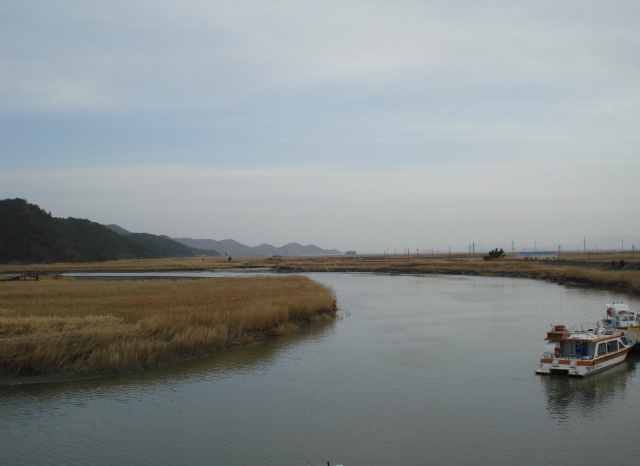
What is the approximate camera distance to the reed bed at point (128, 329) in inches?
683

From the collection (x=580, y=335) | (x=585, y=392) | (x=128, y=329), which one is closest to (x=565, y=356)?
(x=580, y=335)

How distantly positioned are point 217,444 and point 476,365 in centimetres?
1079

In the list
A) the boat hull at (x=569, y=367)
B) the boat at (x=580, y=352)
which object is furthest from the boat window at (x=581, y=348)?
the boat hull at (x=569, y=367)

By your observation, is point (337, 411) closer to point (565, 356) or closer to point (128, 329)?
point (128, 329)

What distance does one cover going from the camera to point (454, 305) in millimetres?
39750

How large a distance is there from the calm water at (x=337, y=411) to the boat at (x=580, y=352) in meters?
0.46

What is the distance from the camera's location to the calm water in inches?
478

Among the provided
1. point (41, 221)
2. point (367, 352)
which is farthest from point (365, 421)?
point (41, 221)

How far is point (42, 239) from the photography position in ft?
436

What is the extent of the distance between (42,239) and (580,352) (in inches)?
5365

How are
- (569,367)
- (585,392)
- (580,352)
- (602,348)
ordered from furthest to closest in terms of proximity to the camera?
(602,348)
(580,352)
(569,367)
(585,392)

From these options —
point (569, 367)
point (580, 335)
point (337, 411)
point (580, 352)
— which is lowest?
point (337, 411)

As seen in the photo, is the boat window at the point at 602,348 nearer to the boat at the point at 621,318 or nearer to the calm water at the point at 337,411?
the calm water at the point at 337,411

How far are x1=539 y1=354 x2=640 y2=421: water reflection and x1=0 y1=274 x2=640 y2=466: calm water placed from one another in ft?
0.19
